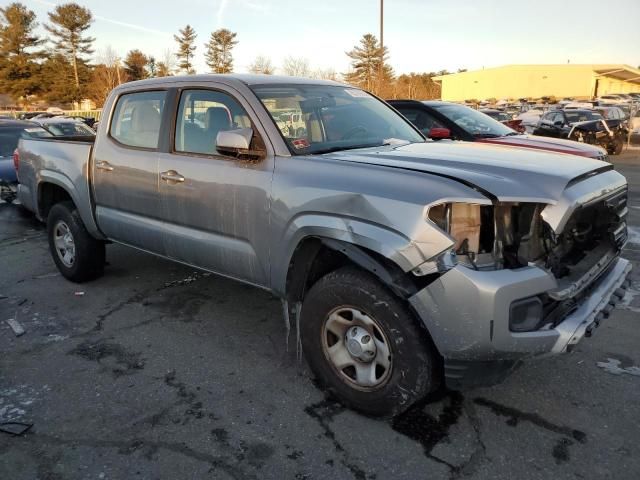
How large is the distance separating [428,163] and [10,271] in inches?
202

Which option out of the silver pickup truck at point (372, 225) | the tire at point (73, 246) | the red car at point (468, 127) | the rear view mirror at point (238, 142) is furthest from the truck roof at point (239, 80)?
the red car at point (468, 127)

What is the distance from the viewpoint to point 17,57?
6203 cm

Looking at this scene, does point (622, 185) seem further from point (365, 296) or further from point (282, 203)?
point (282, 203)

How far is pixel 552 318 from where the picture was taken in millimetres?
2600

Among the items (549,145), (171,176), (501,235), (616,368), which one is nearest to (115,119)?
(171,176)

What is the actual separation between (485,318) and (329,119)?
78.4 inches

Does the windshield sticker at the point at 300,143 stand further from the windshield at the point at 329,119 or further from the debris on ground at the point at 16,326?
the debris on ground at the point at 16,326

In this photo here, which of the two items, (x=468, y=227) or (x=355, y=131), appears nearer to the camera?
(x=468, y=227)

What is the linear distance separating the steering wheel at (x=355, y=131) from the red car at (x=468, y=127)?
3.69 metres

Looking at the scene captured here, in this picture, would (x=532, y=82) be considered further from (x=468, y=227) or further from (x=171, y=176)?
(x=468, y=227)

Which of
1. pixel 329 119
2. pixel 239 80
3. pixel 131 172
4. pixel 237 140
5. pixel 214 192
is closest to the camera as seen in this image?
pixel 237 140

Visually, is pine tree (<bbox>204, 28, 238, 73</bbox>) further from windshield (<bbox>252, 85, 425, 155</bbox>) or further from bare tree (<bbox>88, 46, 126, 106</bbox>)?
windshield (<bbox>252, 85, 425, 155</bbox>)

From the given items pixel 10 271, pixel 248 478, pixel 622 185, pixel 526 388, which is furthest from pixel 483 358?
pixel 10 271

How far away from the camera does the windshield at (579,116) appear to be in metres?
18.3
